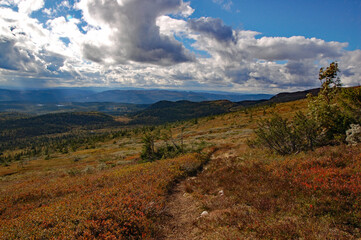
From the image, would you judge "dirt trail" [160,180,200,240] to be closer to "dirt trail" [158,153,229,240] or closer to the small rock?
"dirt trail" [158,153,229,240]

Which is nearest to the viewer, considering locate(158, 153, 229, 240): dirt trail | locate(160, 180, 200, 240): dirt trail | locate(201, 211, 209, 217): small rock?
locate(158, 153, 229, 240): dirt trail

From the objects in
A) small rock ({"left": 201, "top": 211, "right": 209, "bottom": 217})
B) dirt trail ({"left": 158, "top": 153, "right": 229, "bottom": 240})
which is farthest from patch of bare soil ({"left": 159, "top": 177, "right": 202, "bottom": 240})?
small rock ({"left": 201, "top": 211, "right": 209, "bottom": 217})

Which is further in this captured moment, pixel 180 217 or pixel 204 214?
pixel 180 217

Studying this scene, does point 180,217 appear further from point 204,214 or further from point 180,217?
point 204,214

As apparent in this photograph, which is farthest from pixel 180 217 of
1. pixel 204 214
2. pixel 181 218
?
pixel 204 214

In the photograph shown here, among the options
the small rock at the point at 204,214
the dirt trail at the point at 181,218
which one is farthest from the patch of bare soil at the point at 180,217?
the small rock at the point at 204,214

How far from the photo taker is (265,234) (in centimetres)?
624

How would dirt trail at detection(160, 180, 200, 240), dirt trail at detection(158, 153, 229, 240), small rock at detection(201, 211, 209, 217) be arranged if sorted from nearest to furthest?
1. dirt trail at detection(158, 153, 229, 240)
2. dirt trail at detection(160, 180, 200, 240)
3. small rock at detection(201, 211, 209, 217)

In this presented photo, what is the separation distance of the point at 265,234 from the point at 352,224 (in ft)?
9.72

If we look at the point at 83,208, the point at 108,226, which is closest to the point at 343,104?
Result: the point at 108,226

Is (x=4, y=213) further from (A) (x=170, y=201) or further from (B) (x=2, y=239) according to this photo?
(A) (x=170, y=201)

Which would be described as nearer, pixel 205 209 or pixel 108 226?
pixel 108 226

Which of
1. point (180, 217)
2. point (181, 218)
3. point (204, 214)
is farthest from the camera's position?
point (180, 217)

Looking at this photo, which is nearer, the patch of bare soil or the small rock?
the patch of bare soil
